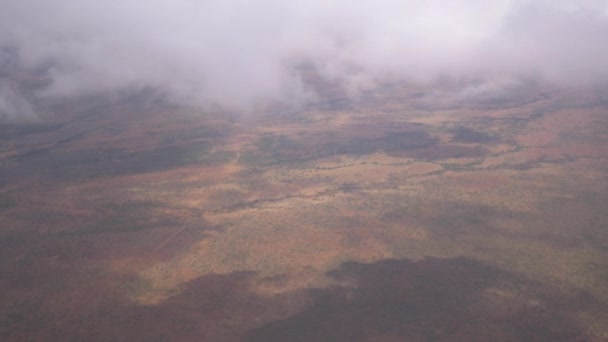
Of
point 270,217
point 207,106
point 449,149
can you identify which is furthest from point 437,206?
point 207,106

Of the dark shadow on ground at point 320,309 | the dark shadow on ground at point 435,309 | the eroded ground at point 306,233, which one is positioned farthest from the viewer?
the eroded ground at point 306,233

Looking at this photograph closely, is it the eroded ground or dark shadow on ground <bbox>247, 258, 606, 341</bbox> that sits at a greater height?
the eroded ground

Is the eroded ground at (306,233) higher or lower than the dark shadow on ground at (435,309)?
higher

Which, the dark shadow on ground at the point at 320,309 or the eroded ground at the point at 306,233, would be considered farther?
the eroded ground at the point at 306,233

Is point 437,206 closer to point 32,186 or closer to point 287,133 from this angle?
point 287,133

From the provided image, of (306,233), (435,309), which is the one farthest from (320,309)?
(306,233)

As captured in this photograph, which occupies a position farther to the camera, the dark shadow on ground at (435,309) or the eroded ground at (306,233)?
the eroded ground at (306,233)

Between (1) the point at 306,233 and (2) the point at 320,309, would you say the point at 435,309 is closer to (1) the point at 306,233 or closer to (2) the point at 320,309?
(2) the point at 320,309

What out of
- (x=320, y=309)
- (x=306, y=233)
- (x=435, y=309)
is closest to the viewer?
(x=435, y=309)

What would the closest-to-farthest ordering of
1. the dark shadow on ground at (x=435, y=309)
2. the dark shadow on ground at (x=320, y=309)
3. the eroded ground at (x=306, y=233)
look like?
the dark shadow on ground at (x=435, y=309)
the dark shadow on ground at (x=320, y=309)
the eroded ground at (x=306, y=233)
